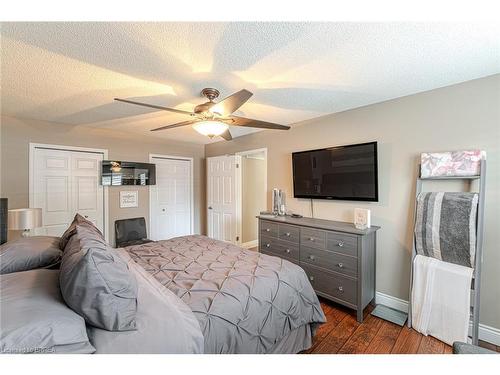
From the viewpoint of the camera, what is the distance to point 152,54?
1578mm

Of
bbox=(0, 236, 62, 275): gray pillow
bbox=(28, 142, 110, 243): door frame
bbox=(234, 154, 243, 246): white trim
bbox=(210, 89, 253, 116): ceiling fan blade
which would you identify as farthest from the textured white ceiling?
bbox=(234, 154, 243, 246): white trim

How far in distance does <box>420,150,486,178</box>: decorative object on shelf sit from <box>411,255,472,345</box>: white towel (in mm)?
803

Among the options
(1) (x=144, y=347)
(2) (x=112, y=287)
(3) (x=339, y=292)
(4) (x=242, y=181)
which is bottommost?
(3) (x=339, y=292)

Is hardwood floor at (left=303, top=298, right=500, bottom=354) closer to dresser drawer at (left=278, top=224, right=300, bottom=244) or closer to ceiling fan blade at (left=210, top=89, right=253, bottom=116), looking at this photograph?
dresser drawer at (left=278, top=224, right=300, bottom=244)

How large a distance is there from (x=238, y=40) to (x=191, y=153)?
12.0 feet

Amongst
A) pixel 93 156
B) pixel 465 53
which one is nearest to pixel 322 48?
pixel 465 53

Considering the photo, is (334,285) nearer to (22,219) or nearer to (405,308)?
(405,308)

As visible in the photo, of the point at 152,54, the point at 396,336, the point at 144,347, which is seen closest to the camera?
the point at 144,347

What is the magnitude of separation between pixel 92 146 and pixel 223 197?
2386 millimetres

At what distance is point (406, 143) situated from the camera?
2.37 metres

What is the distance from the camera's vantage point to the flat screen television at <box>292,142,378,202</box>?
8.38 ft

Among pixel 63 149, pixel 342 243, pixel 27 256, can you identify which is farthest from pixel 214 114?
pixel 63 149

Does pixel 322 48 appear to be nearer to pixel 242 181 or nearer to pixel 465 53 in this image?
pixel 465 53

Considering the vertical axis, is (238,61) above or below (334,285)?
above
